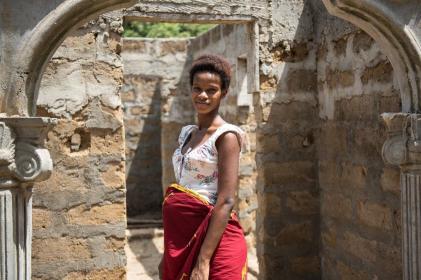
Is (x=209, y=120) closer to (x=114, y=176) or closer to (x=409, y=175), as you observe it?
(x=409, y=175)

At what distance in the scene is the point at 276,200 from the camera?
202 inches

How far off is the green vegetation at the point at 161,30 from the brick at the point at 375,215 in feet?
35.1

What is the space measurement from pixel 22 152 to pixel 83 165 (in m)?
1.56

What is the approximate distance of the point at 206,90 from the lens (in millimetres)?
2615

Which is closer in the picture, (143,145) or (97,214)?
(97,214)

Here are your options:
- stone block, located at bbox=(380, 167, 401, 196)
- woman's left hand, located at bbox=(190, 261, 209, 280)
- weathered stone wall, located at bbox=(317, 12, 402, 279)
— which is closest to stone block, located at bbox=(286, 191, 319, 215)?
weathered stone wall, located at bbox=(317, 12, 402, 279)

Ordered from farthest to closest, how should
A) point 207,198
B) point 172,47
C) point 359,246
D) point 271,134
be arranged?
point 172,47, point 271,134, point 359,246, point 207,198

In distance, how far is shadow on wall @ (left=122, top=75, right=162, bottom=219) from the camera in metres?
9.59

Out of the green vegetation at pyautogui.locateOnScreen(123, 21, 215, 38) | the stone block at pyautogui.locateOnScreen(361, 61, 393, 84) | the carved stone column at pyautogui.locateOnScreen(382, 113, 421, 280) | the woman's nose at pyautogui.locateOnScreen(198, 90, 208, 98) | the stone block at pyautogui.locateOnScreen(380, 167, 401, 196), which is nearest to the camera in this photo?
the woman's nose at pyautogui.locateOnScreen(198, 90, 208, 98)

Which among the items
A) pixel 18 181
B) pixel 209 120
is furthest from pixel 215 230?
pixel 18 181

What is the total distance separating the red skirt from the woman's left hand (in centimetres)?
4

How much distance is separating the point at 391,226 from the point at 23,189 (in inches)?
98.5

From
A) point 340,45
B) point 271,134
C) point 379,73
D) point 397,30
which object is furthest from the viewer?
point 271,134

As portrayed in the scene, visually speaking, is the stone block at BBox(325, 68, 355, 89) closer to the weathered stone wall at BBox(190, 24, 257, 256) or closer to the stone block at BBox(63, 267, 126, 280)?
the weathered stone wall at BBox(190, 24, 257, 256)
